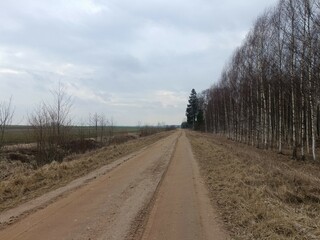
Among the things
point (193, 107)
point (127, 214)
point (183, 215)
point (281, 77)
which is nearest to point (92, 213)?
point (127, 214)

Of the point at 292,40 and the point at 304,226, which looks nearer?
the point at 304,226

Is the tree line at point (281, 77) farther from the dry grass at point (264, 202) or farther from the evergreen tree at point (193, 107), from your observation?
the evergreen tree at point (193, 107)

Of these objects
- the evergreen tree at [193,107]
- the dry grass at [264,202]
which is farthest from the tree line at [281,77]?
the evergreen tree at [193,107]

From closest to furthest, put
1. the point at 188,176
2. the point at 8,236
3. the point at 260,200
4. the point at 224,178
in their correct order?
the point at 8,236, the point at 260,200, the point at 224,178, the point at 188,176

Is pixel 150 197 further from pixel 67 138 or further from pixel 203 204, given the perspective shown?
pixel 67 138

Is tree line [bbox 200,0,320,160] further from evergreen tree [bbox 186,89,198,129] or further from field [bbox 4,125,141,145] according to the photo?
evergreen tree [bbox 186,89,198,129]

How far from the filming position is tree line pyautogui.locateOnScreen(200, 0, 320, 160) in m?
25.7

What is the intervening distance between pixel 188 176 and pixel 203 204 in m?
5.68

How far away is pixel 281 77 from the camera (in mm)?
33219

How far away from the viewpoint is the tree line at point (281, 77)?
25688 mm

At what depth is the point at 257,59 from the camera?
3909cm

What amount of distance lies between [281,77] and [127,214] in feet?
88.1

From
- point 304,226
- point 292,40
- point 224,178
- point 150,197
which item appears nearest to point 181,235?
point 304,226

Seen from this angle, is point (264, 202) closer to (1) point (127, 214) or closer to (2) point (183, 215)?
(2) point (183, 215)
